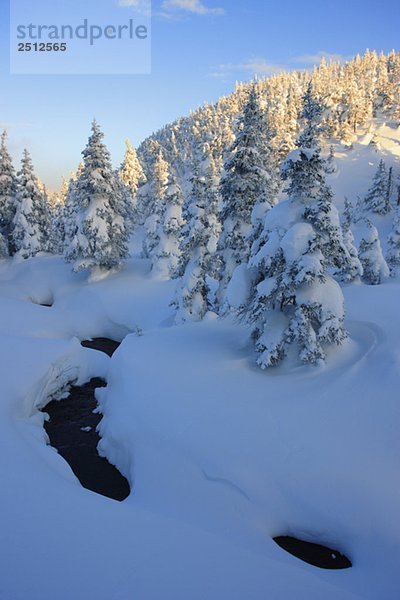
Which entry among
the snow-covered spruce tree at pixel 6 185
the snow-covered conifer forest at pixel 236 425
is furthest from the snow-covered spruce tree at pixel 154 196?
the snow-covered conifer forest at pixel 236 425

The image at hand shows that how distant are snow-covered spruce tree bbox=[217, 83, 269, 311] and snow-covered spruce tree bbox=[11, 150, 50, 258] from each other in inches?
1052

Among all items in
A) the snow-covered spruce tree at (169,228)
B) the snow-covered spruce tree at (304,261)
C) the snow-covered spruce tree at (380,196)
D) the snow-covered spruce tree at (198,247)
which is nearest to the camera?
the snow-covered spruce tree at (304,261)

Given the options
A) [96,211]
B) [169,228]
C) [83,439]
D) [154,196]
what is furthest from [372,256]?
[154,196]

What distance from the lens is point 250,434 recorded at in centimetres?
1004

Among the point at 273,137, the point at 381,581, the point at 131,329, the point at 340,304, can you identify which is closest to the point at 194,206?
the point at 131,329

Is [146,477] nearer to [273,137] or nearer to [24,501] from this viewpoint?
[24,501]

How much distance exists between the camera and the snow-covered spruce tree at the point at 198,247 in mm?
22234

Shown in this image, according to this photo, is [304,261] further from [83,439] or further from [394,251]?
[394,251]

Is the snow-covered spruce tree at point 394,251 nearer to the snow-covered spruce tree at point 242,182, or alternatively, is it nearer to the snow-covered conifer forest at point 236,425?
the snow-covered conifer forest at point 236,425

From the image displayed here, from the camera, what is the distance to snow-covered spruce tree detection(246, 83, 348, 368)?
11.6 metres

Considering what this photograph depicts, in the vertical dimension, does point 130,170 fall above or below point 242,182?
above

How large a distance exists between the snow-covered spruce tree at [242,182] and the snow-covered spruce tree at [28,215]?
2672 centimetres

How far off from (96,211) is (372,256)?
22.7m

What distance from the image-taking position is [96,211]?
3159cm
